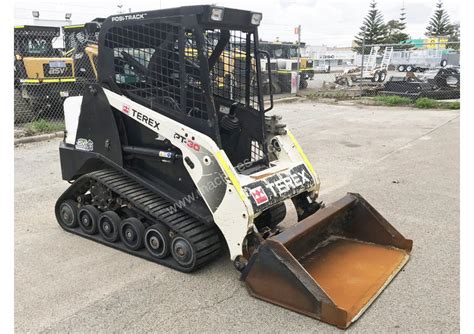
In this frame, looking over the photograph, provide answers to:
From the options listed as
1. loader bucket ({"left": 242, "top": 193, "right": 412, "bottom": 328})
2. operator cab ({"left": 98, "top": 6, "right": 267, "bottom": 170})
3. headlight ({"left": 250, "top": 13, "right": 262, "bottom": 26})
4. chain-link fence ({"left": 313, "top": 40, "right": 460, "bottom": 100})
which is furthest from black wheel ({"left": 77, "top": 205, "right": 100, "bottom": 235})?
chain-link fence ({"left": 313, "top": 40, "right": 460, "bottom": 100})

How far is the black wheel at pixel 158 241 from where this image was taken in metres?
4.21

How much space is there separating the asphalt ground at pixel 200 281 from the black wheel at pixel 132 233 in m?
0.13

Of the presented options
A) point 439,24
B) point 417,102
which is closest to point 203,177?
point 417,102

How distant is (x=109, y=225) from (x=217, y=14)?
2.36m

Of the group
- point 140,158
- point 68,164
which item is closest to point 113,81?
point 140,158

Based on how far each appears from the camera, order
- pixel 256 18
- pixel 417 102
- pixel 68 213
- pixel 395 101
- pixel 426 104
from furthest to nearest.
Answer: pixel 395 101 → pixel 417 102 → pixel 426 104 → pixel 68 213 → pixel 256 18

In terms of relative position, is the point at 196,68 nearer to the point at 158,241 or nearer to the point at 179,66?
the point at 179,66

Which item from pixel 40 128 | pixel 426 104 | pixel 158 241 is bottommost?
pixel 158 241

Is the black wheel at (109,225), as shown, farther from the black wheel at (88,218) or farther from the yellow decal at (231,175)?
the yellow decal at (231,175)

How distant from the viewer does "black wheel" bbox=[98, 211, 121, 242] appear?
456 cm

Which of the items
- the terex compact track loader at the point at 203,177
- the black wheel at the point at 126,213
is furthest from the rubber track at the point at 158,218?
the black wheel at the point at 126,213

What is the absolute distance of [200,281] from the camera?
3982 millimetres

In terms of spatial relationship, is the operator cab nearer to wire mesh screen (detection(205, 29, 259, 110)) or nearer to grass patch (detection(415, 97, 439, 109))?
wire mesh screen (detection(205, 29, 259, 110))

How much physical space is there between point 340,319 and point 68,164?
3544 mm
